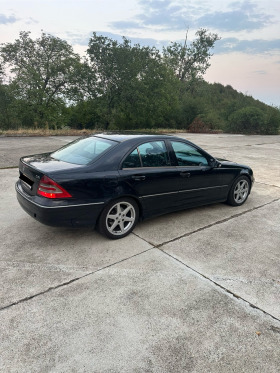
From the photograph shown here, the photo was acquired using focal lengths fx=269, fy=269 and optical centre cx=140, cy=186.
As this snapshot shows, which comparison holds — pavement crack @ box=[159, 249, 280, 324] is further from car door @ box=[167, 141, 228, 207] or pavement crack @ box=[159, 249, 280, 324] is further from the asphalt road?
car door @ box=[167, 141, 228, 207]

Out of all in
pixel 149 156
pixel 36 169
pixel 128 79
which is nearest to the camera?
pixel 36 169

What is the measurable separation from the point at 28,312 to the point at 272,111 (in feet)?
85.5

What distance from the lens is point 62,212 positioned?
3246 mm

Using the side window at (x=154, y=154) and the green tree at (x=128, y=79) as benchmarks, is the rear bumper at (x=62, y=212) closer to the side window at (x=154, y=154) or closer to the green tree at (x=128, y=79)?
the side window at (x=154, y=154)

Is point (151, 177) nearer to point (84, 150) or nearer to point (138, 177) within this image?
point (138, 177)

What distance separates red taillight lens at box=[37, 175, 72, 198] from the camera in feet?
10.5

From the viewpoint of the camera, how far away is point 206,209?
505 cm

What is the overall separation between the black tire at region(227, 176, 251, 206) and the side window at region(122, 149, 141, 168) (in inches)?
86.5

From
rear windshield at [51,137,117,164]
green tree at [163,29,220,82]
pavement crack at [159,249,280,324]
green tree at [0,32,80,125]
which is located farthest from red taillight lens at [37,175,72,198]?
green tree at [163,29,220,82]

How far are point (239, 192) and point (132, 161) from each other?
2571mm

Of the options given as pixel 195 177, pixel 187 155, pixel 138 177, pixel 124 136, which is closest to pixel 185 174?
pixel 195 177

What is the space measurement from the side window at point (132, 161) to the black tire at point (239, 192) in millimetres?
2198

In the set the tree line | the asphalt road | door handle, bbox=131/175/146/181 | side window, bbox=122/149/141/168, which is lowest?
the asphalt road

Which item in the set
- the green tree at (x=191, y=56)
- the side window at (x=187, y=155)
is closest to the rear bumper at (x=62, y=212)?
the side window at (x=187, y=155)
